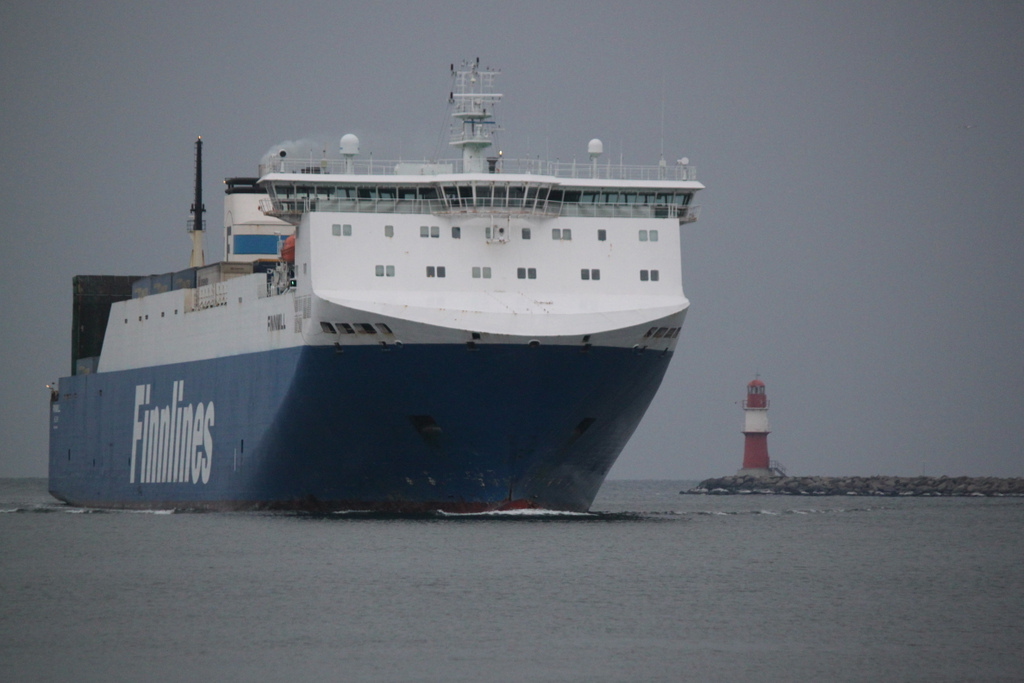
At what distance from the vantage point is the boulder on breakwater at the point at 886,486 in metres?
85.0

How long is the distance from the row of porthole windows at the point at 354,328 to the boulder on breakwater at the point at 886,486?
1960 inches

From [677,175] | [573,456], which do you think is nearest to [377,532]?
[573,456]

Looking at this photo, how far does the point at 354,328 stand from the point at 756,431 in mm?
55614

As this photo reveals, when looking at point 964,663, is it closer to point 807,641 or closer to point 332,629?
point 807,641

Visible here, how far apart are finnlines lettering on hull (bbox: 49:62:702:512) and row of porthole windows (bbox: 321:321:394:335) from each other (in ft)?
0.15

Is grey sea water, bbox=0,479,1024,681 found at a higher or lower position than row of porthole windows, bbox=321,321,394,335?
lower

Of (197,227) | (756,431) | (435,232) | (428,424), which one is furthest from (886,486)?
(428,424)

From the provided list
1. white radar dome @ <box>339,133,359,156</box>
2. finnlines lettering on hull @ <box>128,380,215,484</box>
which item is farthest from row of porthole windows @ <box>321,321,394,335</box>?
finnlines lettering on hull @ <box>128,380,215,484</box>

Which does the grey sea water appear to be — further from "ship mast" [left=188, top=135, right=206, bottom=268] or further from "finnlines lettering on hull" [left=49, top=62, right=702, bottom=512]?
"ship mast" [left=188, top=135, right=206, bottom=268]

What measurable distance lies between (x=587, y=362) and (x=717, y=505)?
29.2 meters

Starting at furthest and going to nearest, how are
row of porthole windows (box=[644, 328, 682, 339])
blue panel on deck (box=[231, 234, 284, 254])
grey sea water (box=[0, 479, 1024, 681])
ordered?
blue panel on deck (box=[231, 234, 284, 254]) → row of porthole windows (box=[644, 328, 682, 339]) → grey sea water (box=[0, 479, 1024, 681])

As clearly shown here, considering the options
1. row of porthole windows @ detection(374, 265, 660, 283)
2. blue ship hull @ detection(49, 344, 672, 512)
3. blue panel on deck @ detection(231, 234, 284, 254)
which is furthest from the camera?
blue panel on deck @ detection(231, 234, 284, 254)

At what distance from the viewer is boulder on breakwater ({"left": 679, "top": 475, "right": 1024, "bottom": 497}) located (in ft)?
279

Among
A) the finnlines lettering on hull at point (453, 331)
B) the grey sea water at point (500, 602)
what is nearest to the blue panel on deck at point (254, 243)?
the finnlines lettering on hull at point (453, 331)
